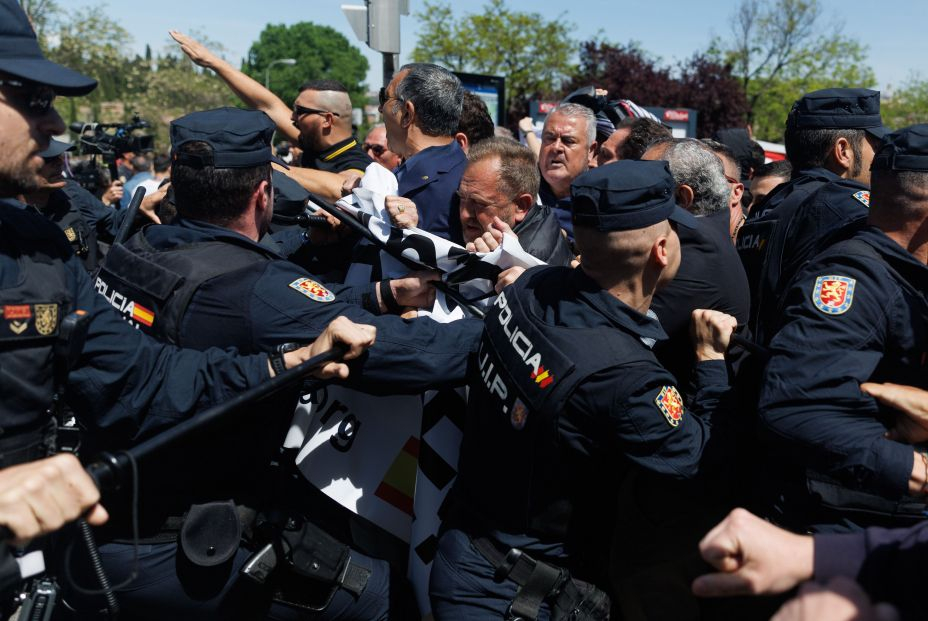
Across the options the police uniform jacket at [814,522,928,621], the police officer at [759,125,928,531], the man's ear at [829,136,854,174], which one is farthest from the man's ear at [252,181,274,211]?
the man's ear at [829,136,854,174]

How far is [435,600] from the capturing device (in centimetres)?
270

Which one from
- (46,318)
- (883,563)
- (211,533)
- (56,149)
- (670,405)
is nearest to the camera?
(883,563)

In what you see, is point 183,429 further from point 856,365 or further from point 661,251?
point 856,365

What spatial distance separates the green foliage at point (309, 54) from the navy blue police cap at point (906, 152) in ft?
286

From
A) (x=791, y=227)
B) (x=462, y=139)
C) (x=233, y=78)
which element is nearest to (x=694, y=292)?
(x=791, y=227)

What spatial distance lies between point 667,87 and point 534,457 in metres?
31.4

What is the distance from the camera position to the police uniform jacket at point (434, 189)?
3744mm

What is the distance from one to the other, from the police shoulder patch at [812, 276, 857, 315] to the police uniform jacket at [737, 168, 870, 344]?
2.42ft

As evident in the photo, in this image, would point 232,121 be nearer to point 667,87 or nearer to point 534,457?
point 534,457

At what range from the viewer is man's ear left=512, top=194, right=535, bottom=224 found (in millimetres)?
A: 3580

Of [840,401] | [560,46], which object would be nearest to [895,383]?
[840,401]

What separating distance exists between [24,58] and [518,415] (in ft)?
5.48

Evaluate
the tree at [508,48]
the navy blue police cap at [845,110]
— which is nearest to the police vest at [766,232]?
the navy blue police cap at [845,110]

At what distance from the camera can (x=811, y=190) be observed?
3.89 m
